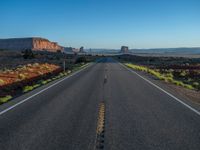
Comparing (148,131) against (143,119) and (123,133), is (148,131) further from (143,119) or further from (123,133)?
(143,119)

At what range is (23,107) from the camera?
9.67 m

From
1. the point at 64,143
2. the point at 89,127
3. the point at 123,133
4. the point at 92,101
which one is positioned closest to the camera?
the point at 64,143

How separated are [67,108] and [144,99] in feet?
11.9

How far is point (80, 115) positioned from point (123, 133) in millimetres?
2247

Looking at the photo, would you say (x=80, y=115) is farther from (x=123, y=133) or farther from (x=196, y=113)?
(x=196, y=113)

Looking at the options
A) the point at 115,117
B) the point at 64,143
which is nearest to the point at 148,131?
the point at 115,117

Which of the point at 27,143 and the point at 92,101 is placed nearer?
the point at 27,143

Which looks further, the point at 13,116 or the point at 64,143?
the point at 13,116

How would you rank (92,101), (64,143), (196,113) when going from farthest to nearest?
(92,101) < (196,113) < (64,143)

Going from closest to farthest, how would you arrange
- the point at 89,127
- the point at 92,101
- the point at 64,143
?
1. the point at 64,143
2. the point at 89,127
3. the point at 92,101

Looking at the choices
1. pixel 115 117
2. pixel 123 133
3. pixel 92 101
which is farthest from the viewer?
pixel 92 101

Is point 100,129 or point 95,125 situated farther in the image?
point 95,125

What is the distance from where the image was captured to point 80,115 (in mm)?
8305

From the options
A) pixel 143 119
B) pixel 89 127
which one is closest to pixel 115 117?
pixel 143 119
